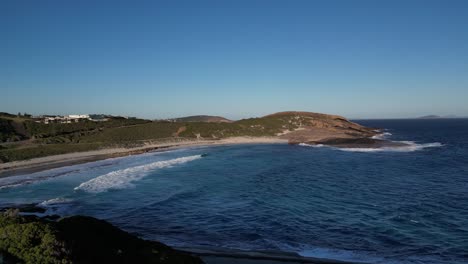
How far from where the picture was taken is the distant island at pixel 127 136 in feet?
197

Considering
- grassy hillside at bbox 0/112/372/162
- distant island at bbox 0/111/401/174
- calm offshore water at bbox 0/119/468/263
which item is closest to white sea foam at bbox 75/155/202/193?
calm offshore water at bbox 0/119/468/263

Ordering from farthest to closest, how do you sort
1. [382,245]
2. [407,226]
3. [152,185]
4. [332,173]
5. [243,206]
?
[332,173] < [152,185] < [243,206] < [407,226] < [382,245]

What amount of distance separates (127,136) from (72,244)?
80.6 metres

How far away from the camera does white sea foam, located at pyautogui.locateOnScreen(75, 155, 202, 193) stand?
3491cm

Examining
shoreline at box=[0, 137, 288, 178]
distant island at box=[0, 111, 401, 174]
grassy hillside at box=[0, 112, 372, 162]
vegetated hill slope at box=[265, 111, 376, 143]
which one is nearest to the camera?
shoreline at box=[0, 137, 288, 178]

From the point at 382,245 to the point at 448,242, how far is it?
3.34 metres

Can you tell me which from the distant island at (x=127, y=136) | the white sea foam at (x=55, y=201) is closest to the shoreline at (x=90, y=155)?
the distant island at (x=127, y=136)

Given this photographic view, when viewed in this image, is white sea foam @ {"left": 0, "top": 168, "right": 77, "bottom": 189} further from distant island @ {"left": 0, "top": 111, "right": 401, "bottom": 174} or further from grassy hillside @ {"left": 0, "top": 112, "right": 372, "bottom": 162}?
grassy hillside @ {"left": 0, "top": 112, "right": 372, "bottom": 162}

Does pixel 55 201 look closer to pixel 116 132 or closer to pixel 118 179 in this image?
pixel 118 179

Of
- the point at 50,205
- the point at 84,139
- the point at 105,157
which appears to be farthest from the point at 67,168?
A: the point at 84,139

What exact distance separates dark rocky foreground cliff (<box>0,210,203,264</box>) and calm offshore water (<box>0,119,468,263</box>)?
7713mm

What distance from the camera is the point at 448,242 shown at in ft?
61.4

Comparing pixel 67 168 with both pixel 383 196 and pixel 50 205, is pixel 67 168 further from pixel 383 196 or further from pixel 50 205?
pixel 383 196

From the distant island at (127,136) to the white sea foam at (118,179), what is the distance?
14.8 meters
